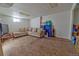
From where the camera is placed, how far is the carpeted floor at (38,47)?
62.4 inches

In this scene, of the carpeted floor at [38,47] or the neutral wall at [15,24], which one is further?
the carpeted floor at [38,47]

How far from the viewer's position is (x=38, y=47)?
6.51 ft

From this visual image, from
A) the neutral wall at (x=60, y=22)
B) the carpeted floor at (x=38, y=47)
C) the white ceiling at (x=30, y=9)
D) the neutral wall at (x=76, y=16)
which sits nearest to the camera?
the white ceiling at (x=30, y=9)

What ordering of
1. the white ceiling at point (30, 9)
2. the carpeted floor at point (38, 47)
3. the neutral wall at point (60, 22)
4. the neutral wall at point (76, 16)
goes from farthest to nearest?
the neutral wall at point (76, 16)
the neutral wall at point (60, 22)
the carpeted floor at point (38, 47)
the white ceiling at point (30, 9)

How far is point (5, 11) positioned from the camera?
1422 millimetres

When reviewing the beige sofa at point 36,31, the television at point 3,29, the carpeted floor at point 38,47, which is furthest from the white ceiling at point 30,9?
the carpeted floor at point 38,47

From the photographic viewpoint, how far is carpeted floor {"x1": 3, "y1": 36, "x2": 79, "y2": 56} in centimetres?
159

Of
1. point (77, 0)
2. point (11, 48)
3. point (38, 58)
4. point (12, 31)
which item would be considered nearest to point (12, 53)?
point (11, 48)

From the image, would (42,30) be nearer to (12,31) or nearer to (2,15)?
(12,31)

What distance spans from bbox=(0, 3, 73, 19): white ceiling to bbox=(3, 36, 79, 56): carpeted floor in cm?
58

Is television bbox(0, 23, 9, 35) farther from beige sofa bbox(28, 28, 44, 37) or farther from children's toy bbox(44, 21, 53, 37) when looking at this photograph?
children's toy bbox(44, 21, 53, 37)

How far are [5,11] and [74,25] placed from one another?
5.65ft

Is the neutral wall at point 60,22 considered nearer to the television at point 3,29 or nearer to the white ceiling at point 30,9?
the white ceiling at point 30,9

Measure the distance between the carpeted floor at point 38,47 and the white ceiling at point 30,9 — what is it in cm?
58
